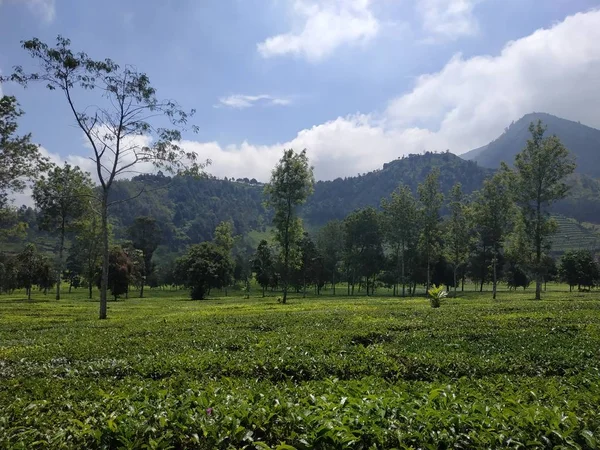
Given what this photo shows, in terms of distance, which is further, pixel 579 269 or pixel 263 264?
pixel 263 264

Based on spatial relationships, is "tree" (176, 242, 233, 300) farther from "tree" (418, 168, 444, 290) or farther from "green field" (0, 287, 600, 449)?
"green field" (0, 287, 600, 449)

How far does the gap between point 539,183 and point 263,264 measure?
172 ft

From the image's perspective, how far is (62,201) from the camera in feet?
190

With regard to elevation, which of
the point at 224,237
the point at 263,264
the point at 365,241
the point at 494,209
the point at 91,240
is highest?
the point at 494,209

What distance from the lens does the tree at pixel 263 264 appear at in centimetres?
8150

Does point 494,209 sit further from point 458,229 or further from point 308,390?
point 308,390

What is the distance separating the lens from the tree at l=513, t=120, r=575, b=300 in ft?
150

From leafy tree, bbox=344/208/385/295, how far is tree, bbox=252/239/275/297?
56.6 ft

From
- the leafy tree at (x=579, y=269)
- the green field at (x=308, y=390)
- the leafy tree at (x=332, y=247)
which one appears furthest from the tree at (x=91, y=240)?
the leafy tree at (x=579, y=269)

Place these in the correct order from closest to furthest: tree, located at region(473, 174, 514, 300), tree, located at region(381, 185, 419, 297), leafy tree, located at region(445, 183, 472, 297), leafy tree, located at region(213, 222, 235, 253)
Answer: tree, located at region(473, 174, 514, 300), leafy tree, located at region(445, 183, 472, 297), tree, located at region(381, 185, 419, 297), leafy tree, located at region(213, 222, 235, 253)

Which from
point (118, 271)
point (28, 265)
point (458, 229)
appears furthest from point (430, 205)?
point (28, 265)

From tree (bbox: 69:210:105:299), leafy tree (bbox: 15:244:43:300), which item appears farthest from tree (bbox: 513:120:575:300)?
leafy tree (bbox: 15:244:43:300)

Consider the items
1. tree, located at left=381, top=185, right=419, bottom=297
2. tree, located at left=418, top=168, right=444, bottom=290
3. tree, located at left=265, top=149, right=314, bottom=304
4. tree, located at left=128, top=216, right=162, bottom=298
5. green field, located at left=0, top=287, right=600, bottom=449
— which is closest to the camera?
green field, located at left=0, top=287, right=600, bottom=449

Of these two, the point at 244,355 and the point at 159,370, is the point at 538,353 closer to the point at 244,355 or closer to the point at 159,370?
the point at 244,355
